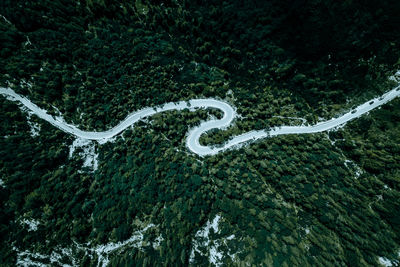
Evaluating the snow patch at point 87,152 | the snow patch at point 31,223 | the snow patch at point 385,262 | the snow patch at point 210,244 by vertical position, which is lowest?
the snow patch at point 385,262

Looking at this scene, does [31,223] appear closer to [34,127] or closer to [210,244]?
[34,127]

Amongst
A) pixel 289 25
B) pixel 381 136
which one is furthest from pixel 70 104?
pixel 381 136

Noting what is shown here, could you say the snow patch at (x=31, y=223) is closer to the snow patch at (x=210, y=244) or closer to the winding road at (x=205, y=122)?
the winding road at (x=205, y=122)

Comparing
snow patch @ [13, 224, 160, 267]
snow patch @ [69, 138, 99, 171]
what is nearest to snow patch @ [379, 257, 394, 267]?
snow patch @ [13, 224, 160, 267]

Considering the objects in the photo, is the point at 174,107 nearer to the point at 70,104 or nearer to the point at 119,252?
the point at 70,104

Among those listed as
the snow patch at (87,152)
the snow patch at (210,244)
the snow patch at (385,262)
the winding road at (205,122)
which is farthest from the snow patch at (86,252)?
the snow patch at (385,262)
